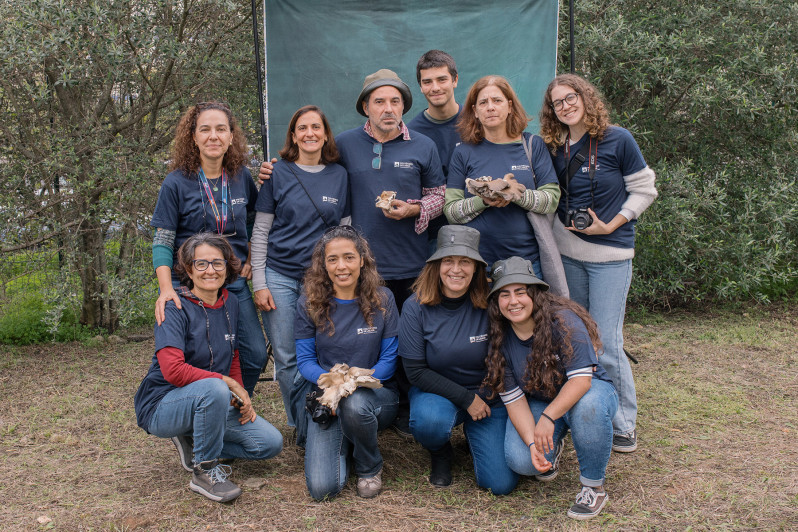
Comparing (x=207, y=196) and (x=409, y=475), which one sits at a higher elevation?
(x=207, y=196)

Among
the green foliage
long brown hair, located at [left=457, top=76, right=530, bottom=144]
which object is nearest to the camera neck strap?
long brown hair, located at [left=457, top=76, right=530, bottom=144]

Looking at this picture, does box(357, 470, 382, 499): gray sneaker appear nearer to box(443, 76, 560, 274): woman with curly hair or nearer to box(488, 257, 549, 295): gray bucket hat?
box(488, 257, 549, 295): gray bucket hat

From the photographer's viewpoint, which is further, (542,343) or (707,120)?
(707,120)

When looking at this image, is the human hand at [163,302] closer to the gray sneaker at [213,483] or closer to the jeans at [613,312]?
the gray sneaker at [213,483]

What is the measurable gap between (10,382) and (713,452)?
466 centimetres

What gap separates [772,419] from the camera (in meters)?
4.08

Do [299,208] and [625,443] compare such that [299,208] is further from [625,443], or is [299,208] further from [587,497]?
[625,443]

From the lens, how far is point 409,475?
11.4 ft

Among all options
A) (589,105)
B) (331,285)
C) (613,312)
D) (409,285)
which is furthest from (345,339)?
(589,105)

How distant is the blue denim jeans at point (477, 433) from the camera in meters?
3.23

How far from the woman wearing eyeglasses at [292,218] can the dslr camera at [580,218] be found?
1159mm

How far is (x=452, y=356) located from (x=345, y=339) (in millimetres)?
517

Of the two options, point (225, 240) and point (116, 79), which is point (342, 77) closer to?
point (116, 79)

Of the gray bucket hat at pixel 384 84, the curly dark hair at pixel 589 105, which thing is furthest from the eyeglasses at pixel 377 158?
the curly dark hair at pixel 589 105
